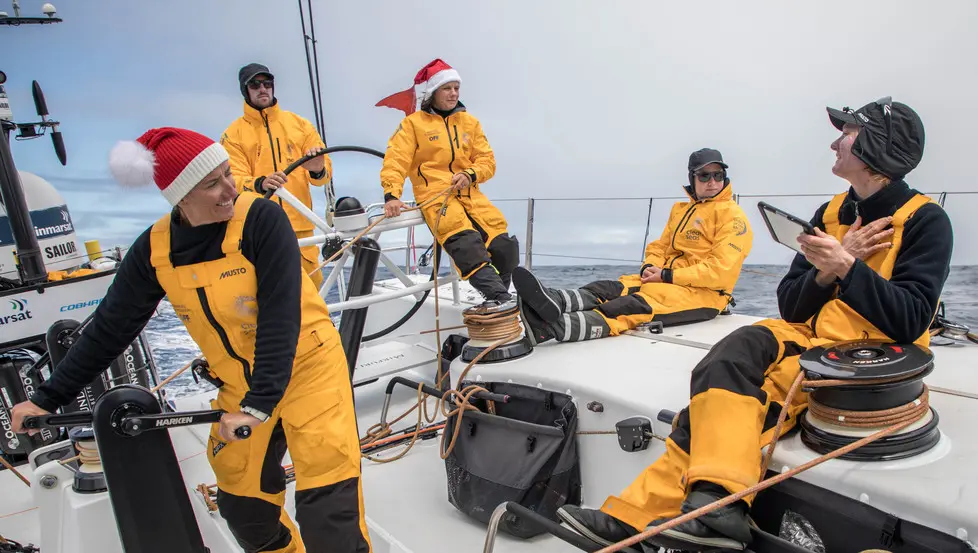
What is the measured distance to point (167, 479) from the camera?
1392 millimetres

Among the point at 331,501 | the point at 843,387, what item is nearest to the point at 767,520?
the point at 843,387

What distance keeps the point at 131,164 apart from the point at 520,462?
4.26 feet

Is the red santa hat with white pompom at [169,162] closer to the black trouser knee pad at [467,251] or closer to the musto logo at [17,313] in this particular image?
the black trouser knee pad at [467,251]

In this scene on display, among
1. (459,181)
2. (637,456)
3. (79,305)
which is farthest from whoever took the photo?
(79,305)

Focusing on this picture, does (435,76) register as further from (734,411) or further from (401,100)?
(734,411)

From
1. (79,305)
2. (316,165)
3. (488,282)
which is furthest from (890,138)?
(79,305)

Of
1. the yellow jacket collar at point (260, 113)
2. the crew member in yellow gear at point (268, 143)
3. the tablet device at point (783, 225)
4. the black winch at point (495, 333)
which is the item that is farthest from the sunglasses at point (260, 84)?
the tablet device at point (783, 225)

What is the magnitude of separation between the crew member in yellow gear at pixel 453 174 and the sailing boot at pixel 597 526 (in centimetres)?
160

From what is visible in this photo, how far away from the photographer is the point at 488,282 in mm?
2742

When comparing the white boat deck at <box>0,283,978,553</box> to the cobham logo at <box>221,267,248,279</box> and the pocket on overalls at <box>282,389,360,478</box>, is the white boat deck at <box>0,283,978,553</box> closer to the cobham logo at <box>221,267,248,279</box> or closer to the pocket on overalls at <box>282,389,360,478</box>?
the pocket on overalls at <box>282,389,360,478</box>

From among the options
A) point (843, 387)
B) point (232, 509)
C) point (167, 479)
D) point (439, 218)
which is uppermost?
point (439, 218)

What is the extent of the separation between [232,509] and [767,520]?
1.27 metres

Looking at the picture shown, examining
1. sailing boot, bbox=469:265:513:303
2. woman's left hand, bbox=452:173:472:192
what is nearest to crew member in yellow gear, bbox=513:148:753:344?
sailing boot, bbox=469:265:513:303

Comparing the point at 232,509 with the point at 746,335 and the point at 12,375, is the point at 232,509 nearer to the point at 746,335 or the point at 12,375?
the point at 746,335
